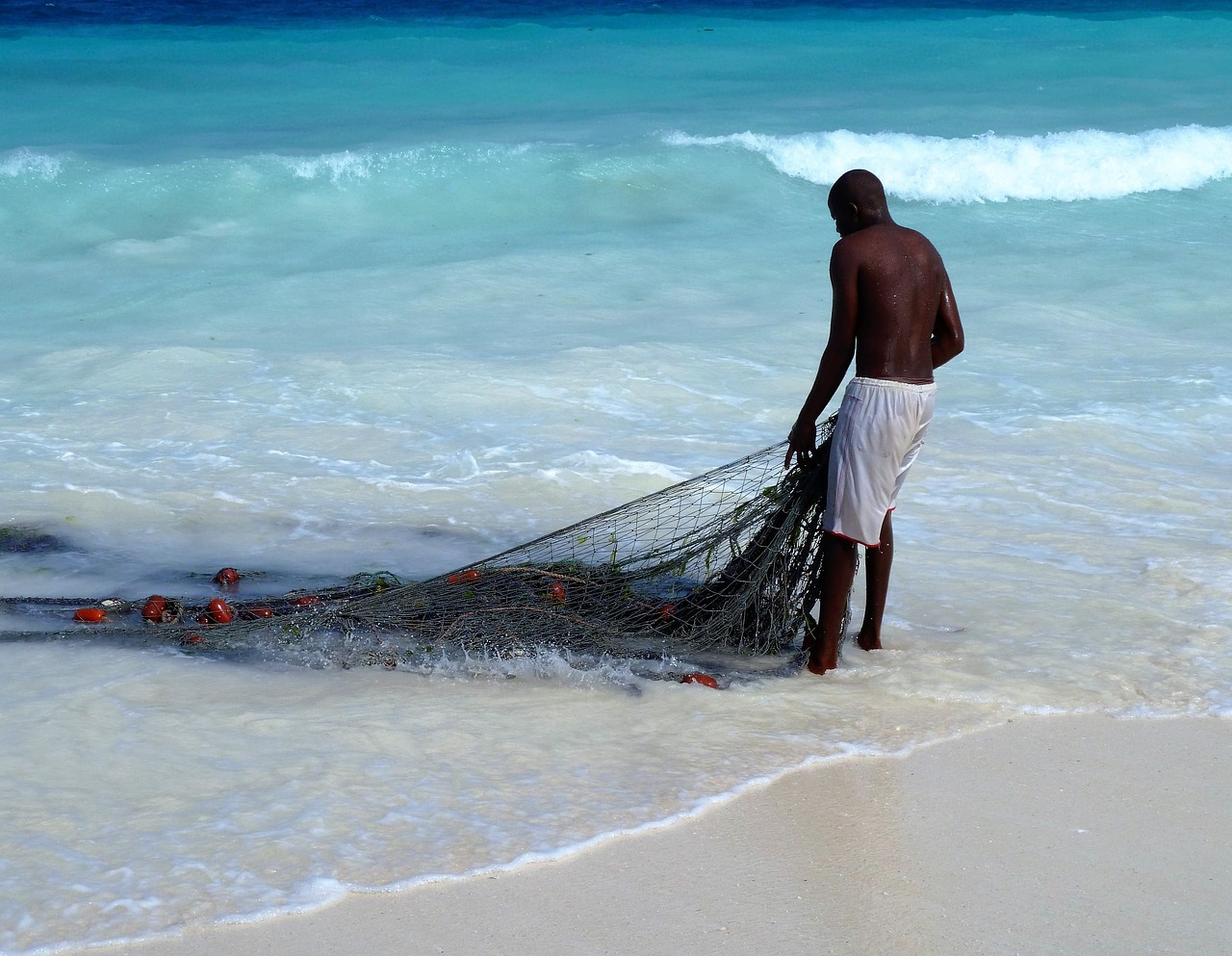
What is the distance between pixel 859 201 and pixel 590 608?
5.38 feet

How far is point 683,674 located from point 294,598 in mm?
1521

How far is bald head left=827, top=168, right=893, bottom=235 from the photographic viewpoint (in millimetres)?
3924

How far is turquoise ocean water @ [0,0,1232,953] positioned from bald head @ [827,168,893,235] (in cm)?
148

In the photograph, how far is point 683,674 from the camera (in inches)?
167

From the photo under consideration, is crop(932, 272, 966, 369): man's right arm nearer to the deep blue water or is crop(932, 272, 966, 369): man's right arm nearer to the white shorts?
the white shorts

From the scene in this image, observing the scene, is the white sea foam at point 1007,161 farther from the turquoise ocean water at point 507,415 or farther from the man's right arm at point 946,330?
the man's right arm at point 946,330

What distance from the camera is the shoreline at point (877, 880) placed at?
292 centimetres

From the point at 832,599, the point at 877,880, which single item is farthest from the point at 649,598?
the point at 877,880

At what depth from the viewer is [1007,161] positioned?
1495 centimetres

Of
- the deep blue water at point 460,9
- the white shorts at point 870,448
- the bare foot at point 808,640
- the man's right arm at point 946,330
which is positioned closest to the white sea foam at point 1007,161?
the man's right arm at point 946,330

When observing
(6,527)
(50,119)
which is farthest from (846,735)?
(50,119)

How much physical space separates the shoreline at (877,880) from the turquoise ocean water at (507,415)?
0.39 feet

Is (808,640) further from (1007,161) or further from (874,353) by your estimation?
(1007,161)

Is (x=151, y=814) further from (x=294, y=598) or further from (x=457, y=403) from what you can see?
(x=457, y=403)
